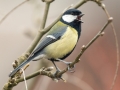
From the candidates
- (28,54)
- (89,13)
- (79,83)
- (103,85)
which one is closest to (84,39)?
(103,85)

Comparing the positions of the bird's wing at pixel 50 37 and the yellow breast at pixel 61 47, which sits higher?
the bird's wing at pixel 50 37

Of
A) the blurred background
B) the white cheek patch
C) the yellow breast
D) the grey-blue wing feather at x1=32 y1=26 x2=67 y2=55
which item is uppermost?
the white cheek patch

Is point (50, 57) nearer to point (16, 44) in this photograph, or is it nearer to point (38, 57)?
point (38, 57)

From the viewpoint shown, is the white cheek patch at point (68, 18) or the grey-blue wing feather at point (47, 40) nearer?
the grey-blue wing feather at point (47, 40)

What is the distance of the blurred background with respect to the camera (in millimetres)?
1743

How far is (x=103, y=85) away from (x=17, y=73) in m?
0.96

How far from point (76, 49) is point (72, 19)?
90 centimetres

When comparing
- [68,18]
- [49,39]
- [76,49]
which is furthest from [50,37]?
[76,49]

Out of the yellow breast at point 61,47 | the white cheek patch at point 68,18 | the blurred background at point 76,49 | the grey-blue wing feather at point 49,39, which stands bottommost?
the blurred background at point 76,49

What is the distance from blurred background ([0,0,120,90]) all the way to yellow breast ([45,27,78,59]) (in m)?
0.05

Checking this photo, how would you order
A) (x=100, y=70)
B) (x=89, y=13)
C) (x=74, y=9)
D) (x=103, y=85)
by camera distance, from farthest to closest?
(x=89, y=13)
(x=100, y=70)
(x=103, y=85)
(x=74, y=9)

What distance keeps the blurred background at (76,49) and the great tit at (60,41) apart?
5 cm

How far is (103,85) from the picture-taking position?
2.31 metres

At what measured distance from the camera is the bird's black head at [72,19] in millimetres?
1717
